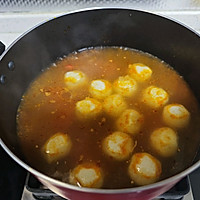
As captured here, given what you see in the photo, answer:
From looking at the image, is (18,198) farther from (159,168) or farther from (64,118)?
(159,168)

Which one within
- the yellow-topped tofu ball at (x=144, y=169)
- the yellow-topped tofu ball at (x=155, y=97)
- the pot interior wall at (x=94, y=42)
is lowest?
the yellow-topped tofu ball at (x=144, y=169)

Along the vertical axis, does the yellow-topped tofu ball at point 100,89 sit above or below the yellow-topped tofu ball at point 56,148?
above

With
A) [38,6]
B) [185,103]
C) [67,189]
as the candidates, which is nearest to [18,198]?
[67,189]

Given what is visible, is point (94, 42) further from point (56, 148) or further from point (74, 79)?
point (56, 148)

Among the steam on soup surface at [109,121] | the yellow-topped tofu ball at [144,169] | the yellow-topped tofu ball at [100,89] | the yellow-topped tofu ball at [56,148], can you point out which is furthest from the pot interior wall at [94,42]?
the yellow-topped tofu ball at [144,169]

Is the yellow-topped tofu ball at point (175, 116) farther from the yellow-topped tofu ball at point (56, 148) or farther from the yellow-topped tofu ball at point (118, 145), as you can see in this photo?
the yellow-topped tofu ball at point (56, 148)

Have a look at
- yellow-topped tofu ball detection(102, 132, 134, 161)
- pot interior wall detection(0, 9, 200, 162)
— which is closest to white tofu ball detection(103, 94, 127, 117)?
yellow-topped tofu ball detection(102, 132, 134, 161)

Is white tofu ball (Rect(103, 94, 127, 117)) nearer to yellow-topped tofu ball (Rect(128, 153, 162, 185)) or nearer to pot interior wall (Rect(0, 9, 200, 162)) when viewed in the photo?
yellow-topped tofu ball (Rect(128, 153, 162, 185))
